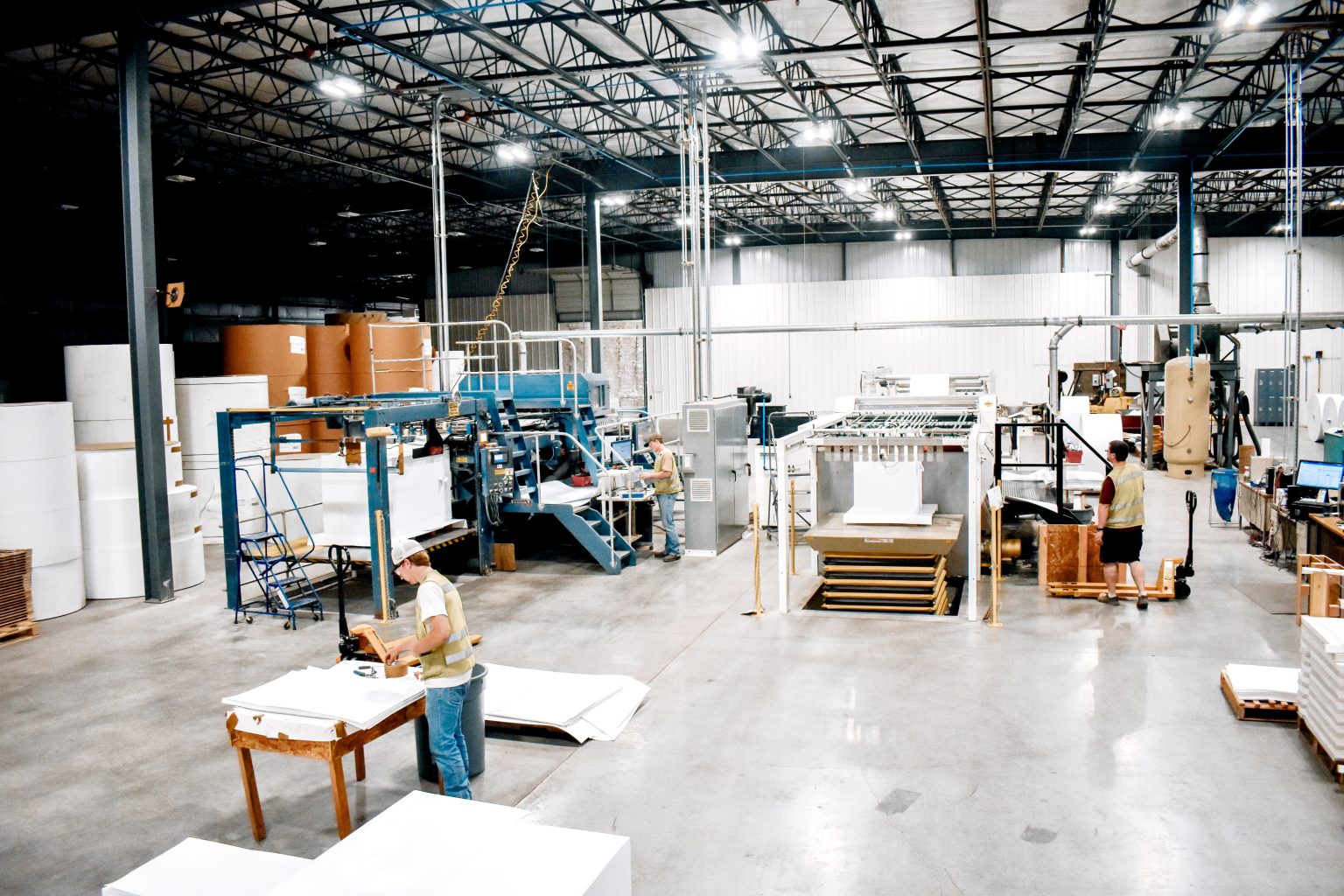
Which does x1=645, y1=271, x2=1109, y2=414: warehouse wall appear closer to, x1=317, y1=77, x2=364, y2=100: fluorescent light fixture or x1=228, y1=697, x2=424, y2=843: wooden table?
x1=317, y1=77, x2=364, y2=100: fluorescent light fixture

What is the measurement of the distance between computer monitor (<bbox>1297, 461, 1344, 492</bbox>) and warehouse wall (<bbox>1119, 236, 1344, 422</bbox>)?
22.3 metres

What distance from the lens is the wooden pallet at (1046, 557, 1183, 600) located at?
1073 centimetres

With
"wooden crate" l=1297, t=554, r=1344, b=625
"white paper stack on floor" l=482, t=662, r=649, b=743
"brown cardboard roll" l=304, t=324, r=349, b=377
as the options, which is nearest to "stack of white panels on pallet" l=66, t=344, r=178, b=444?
"brown cardboard roll" l=304, t=324, r=349, b=377

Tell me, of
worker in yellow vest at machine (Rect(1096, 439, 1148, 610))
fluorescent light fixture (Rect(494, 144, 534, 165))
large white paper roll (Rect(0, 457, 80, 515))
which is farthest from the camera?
fluorescent light fixture (Rect(494, 144, 534, 165))

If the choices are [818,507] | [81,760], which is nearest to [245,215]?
[818,507]

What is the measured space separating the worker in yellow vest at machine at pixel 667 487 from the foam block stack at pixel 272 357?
7.95 meters

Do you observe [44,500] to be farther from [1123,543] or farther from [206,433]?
[1123,543]

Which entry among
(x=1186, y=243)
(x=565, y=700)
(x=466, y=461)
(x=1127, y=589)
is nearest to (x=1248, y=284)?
(x=1186, y=243)

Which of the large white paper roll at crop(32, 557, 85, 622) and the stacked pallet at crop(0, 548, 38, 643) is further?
the large white paper roll at crop(32, 557, 85, 622)

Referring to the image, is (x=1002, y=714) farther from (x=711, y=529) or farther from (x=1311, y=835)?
(x=711, y=529)

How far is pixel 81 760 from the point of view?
6.96 m

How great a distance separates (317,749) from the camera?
5332mm

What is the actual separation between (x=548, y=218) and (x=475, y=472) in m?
19.2

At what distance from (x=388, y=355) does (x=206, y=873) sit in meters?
15.7
